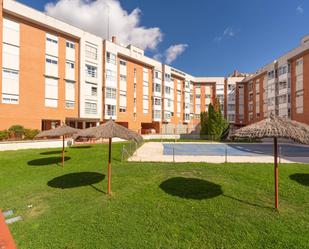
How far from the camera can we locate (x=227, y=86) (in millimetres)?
55719

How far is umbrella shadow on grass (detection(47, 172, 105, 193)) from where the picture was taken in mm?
8844

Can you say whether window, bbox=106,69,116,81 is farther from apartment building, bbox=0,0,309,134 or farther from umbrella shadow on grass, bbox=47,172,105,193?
umbrella shadow on grass, bbox=47,172,105,193

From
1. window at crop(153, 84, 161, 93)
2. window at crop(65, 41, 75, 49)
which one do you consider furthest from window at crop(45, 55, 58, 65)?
window at crop(153, 84, 161, 93)

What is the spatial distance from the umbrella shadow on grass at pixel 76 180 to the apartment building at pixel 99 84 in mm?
15764

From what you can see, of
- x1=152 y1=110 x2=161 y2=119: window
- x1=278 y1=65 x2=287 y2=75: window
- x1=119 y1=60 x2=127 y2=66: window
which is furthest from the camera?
x1=152 y1=110 x2=161 y2=119: window

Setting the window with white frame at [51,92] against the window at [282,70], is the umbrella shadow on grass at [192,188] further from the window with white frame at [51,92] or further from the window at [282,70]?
the window at [282,70]

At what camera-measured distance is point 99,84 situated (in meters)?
33.0

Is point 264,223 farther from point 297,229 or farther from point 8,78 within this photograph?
point 8,78

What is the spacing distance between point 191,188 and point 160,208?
2.10m

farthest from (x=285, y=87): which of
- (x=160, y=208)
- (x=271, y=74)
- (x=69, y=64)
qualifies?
(x=160, y=208)

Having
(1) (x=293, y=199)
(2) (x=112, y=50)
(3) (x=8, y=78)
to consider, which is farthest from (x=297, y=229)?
(2) (x=112, y=50)

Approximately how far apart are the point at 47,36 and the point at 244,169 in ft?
102

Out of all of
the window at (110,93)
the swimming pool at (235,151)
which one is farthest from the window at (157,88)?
the swimming pool at (235,151)

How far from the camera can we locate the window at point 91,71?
1238 inches
